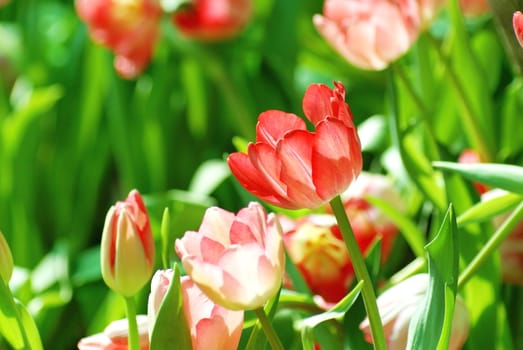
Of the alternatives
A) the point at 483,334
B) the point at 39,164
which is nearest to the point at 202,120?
the point at 39,164

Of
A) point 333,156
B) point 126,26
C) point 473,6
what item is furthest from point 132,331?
point 126,26

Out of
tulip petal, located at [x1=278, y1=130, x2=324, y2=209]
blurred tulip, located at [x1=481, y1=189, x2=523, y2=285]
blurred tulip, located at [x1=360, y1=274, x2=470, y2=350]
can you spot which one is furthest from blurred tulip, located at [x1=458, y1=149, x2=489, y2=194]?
tulip petal, located at [x1=278, y1=130, x2=324, y2=209]

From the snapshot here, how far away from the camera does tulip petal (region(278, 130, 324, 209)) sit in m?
0.48

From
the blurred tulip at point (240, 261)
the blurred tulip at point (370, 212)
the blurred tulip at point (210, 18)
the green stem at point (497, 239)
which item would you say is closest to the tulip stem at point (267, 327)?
the blurred tulip at point (240, 261)

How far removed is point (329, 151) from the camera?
478mm

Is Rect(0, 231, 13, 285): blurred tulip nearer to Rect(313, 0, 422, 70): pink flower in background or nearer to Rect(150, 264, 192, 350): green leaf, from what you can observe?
Rect(150, 264, 192, 350): green leaf

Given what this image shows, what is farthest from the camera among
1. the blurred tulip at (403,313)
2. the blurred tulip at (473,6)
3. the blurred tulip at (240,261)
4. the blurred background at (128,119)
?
the blurred background at (128,119)

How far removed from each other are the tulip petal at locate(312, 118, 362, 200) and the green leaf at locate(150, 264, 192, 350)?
79 millimetres

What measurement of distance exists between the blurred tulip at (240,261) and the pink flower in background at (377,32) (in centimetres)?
25

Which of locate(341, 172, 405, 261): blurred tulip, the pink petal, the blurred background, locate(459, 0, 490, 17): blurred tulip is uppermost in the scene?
the pink petal

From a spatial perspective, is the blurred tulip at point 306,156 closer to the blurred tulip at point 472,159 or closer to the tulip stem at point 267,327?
the tulip stem at point 267,327

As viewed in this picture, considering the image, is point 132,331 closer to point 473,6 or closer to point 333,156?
point 333,156

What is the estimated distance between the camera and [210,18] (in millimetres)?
1097

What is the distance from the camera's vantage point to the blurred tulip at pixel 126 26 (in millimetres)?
1081
